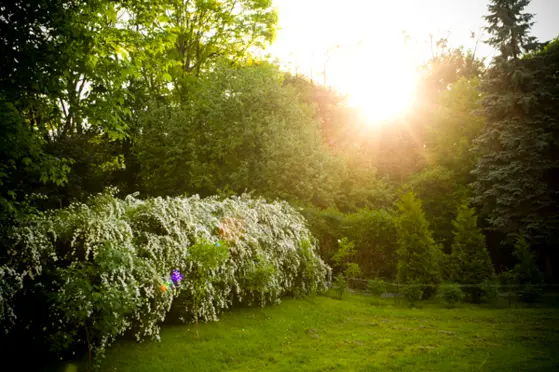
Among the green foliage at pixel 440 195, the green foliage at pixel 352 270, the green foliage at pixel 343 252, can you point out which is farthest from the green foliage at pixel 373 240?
the green foliage at pixel 440 195

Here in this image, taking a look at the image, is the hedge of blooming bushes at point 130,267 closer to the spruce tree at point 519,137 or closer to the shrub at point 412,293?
the shrub at point 412,293

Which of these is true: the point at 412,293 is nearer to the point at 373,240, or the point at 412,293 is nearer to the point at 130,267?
the point at 373,240

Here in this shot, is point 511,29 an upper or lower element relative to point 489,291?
upper

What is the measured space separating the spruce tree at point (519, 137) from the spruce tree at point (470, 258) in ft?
18.8

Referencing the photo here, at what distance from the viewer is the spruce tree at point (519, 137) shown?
22.5 metres

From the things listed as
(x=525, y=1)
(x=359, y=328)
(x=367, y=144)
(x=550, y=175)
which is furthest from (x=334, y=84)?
(x=359, y=328)

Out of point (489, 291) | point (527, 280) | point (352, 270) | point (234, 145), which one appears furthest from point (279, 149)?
point (527, 280)

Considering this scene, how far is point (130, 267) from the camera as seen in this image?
8.09 meters

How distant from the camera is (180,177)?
22.8 meters

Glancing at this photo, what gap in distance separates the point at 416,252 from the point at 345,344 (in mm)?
8827

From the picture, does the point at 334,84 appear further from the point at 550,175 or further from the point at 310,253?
the point at 310,253

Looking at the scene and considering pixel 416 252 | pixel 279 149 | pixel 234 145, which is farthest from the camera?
pixel 279 149

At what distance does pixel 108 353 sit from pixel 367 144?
31.6m

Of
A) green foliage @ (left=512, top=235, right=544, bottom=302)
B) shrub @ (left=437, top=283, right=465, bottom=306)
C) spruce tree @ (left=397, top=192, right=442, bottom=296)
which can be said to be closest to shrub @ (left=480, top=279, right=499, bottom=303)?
green foliage @ (left=512, top=235, right=544, bottom=302)
